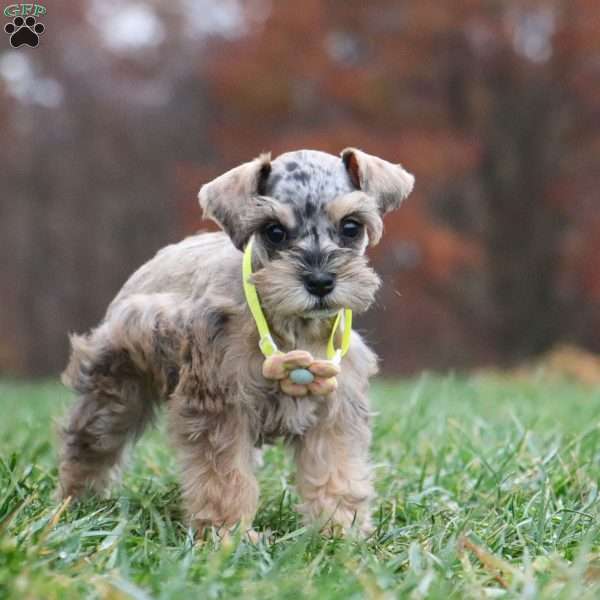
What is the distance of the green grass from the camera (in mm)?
2924

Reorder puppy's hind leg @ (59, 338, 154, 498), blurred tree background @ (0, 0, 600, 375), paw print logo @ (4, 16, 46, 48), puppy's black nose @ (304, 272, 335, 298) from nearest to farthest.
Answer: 1. puppy's black nose @ (304, 272, 335, 298)
2. puppy's hind leg @ (59, 338, 154, 498)
3. paw print logo @ (4, 16, 46, 48)
4. blurred tree background @ (0, 0, 600, 375)

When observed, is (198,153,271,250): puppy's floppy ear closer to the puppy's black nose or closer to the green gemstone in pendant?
the puppy's black nose

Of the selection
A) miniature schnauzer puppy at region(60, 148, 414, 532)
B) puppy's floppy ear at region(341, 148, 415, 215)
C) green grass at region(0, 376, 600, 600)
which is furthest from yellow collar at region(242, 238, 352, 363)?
green grass at region(0, 376, 600, 600)

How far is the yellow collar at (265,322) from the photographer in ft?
12.6

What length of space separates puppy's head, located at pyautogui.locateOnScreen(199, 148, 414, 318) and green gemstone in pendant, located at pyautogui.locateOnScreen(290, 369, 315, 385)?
0.70 feet

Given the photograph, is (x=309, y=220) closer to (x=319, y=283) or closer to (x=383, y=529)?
(x=319, y=283)

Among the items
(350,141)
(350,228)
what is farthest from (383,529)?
(350,141)

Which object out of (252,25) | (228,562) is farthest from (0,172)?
(228,562)

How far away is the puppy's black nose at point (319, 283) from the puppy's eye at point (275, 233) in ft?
0.88

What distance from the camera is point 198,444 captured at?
402 centimetres

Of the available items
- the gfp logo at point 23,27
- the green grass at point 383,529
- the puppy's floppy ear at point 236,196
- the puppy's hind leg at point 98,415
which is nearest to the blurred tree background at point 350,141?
the gfp logo at point 23,27

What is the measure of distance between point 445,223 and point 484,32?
A: 3.02 metres

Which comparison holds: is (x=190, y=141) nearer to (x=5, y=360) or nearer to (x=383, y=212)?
(x=5, y=360)

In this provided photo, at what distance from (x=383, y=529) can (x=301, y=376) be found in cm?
71
